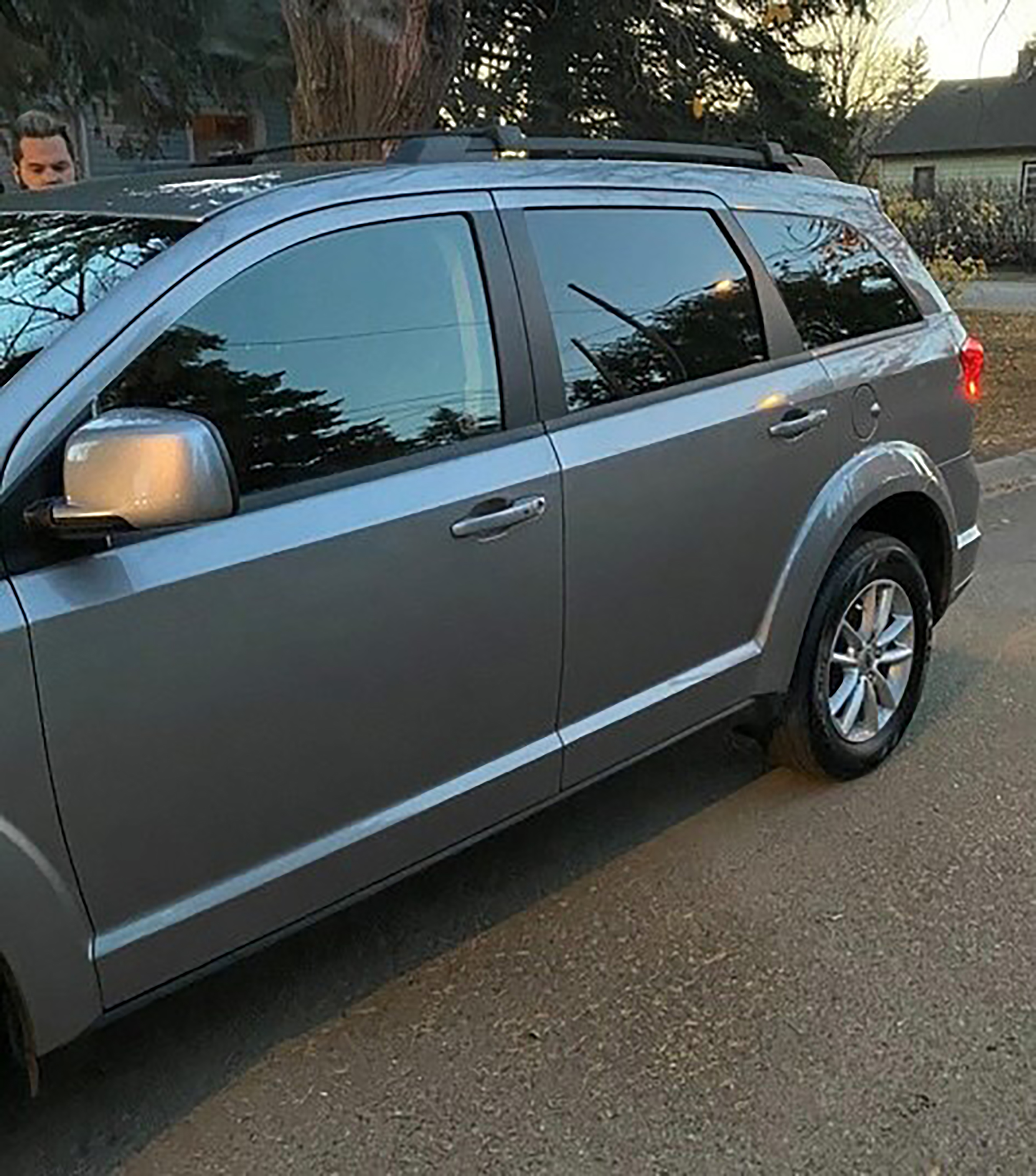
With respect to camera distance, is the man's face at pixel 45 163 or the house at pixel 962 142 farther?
the house at pixel 962 142

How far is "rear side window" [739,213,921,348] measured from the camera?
3.83 m

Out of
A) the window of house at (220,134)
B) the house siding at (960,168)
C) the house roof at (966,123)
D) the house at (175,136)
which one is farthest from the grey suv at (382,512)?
the house roof at (966,123)

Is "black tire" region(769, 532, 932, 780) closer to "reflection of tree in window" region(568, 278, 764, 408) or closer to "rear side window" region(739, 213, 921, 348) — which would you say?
"rear side window" region(739, 213, 921, 348)

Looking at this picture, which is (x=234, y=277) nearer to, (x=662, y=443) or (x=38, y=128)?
(x=662, y=443)

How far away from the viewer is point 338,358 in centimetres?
270

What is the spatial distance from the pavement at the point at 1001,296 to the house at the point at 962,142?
11.5m

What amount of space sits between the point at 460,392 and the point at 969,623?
3561mm

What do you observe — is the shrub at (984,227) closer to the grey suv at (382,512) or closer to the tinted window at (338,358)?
the grey suv at (382,512)

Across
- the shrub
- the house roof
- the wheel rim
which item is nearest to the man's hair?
the wheel rim

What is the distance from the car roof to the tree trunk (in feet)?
11.3

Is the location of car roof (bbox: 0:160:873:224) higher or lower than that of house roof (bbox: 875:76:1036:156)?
lower

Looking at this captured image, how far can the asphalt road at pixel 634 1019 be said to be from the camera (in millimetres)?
2643

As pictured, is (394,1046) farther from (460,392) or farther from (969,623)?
(969,623)

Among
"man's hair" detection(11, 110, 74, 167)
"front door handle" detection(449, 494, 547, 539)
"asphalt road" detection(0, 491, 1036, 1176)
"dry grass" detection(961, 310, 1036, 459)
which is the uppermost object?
"man's hair" detection(11, 110, 74, 167)
